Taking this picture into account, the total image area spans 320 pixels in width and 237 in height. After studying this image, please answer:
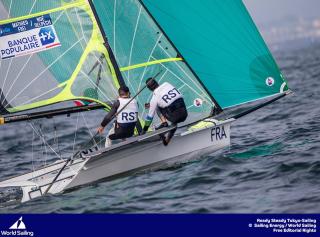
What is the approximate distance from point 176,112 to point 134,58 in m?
1.50

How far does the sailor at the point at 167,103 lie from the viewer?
35.9ft

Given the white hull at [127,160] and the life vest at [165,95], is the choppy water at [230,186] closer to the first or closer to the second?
the white hull at [127,160]

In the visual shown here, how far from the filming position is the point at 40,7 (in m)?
11.5

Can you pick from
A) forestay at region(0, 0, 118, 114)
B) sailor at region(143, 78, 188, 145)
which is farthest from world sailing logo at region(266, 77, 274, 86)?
forestay at region(0, 0, 118, 114)

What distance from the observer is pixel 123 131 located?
11.1 meters

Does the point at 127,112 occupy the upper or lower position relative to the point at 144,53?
lower

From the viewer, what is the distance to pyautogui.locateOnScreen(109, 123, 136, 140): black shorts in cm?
1105

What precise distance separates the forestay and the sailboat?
2 cm

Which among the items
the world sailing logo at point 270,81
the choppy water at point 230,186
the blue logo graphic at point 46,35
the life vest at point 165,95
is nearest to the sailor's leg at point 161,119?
the life vest at point 165,95

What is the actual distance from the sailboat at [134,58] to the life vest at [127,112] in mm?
799

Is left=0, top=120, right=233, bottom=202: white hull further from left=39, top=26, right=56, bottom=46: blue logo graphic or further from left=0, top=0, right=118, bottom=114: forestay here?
left=39, top=26, right=56, bottom=46: blue logo graphic

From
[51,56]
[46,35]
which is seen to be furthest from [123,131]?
[46,35]
